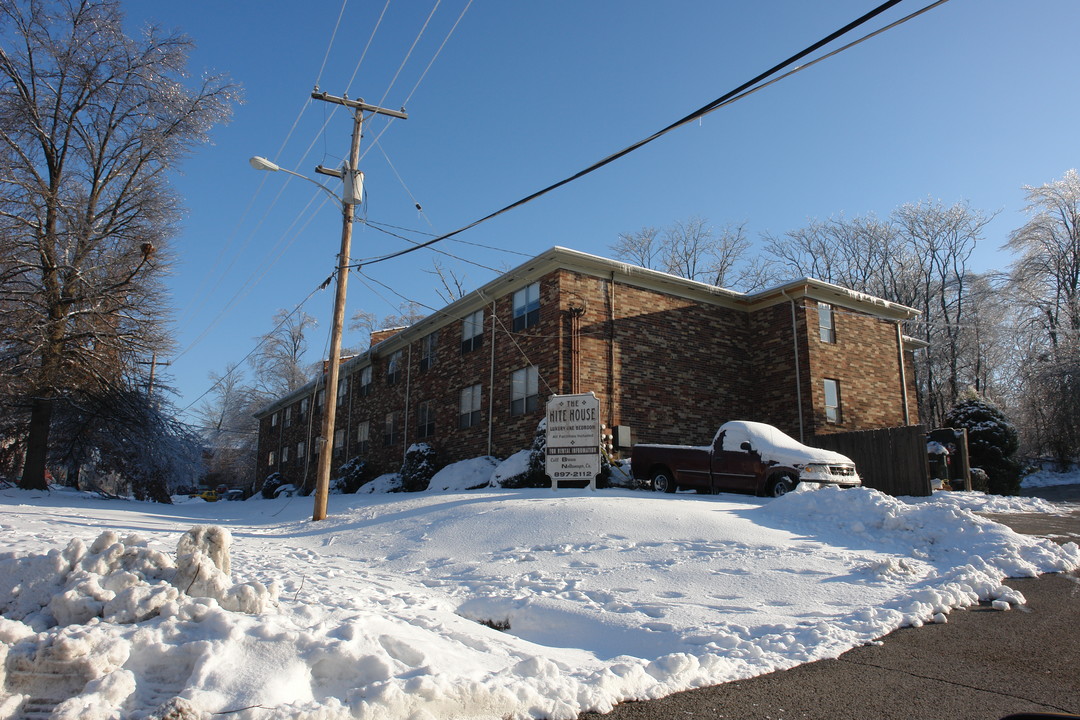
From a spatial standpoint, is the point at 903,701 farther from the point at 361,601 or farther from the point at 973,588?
the point at 361,601

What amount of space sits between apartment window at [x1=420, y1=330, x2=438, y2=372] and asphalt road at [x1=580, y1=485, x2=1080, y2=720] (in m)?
21.9

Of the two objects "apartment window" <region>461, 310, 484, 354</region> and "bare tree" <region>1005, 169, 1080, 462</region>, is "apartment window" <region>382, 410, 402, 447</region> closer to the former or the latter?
"apartment window" <region>461, 310, 484, 354</region>

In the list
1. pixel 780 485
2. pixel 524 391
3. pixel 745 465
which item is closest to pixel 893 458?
pixel 780 485

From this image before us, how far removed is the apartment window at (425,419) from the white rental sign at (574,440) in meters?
10.7

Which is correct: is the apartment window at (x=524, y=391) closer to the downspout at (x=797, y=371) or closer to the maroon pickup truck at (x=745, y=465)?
the maroon pickup truck at (x=745, y=465)

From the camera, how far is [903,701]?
431 centimetres

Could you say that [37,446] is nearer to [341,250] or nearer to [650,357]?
[341,250]

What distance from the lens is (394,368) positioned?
2967 centimetres

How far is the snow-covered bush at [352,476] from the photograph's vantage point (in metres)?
28.8

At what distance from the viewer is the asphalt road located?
4160 millimetres

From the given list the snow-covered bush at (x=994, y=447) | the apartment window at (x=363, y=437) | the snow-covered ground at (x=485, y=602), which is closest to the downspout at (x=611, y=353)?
the snow-covered ground at (x=485, y=602)

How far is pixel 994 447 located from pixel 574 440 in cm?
1506

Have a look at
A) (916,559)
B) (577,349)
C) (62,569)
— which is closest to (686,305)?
(577,349)

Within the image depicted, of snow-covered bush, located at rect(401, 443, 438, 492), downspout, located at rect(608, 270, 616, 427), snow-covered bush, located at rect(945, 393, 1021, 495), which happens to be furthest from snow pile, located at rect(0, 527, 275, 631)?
snow-covered bush, located at rect(945, 393, 1021, 495)
